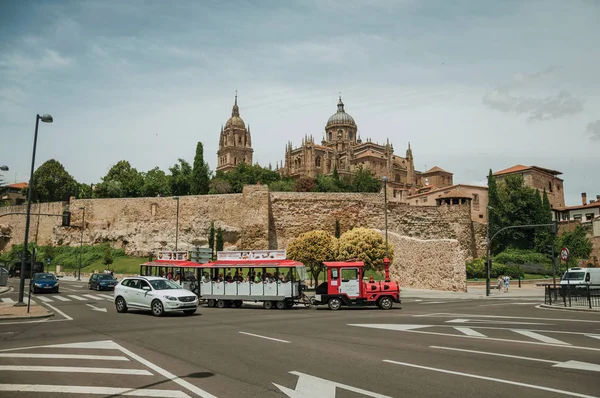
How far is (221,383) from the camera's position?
684 cm

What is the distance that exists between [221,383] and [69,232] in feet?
205

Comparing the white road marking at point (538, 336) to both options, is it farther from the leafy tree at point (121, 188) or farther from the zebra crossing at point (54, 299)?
the leafy tree at point (121, 188)

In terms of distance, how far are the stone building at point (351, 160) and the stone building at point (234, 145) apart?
15.4 metres

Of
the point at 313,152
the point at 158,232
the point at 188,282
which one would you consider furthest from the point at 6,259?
the point at 313,152

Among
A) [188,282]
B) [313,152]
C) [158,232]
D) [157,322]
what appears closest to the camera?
[157,322]

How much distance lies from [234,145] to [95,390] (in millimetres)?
128249

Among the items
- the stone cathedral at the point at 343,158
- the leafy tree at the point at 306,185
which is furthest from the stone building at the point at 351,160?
the leafy tree at the point at 306,185

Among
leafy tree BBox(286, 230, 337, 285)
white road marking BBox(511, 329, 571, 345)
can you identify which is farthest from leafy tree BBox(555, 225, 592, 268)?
white road marking BBox(511, 329, 571, 345)

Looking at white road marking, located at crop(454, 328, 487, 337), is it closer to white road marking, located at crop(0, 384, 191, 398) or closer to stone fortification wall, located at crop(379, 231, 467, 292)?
white road marking, located at crop(0, 384, 191, 398)

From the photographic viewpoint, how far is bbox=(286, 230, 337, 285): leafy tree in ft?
111

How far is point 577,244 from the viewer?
52.5 m

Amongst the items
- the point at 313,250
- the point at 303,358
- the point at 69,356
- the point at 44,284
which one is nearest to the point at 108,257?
the point at 44,284

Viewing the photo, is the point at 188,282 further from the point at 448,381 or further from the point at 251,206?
the point at 251,206

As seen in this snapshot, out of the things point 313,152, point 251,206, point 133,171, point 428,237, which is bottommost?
point 428,237
